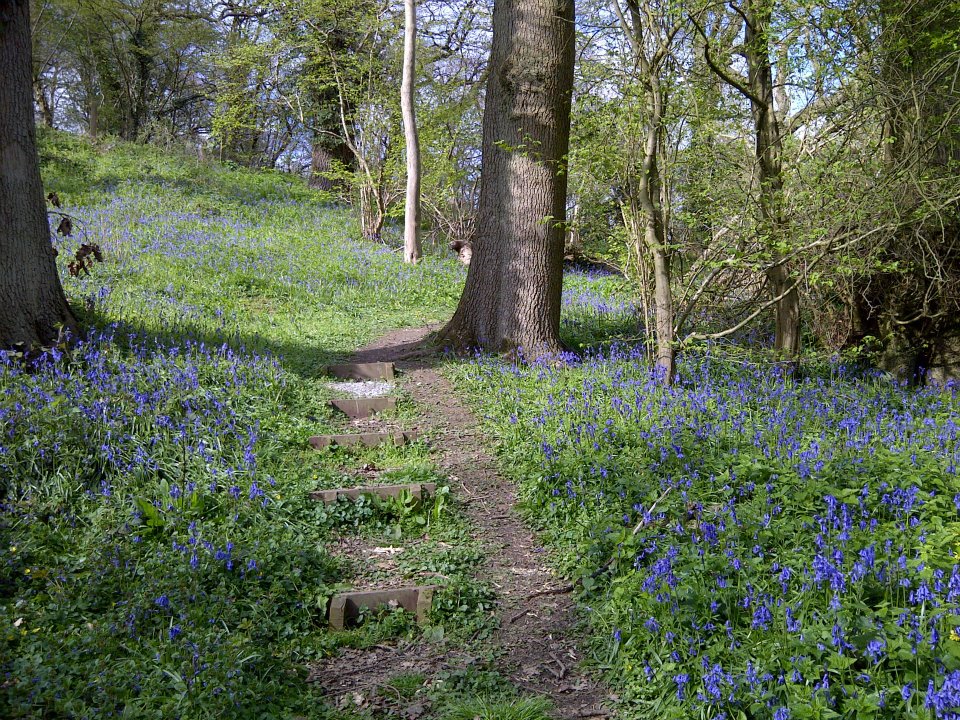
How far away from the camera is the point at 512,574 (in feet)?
14.8

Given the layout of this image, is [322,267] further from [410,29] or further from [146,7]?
[146,7]

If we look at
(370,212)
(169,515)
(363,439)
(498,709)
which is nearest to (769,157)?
(363,439)

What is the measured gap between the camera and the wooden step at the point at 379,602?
399 cm

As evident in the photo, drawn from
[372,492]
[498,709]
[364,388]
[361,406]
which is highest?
[364,388]

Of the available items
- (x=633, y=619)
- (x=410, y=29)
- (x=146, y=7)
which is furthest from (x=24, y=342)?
(x=146, y=7)

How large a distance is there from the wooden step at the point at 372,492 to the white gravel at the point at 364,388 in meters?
2.14

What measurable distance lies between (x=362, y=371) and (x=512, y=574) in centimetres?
385

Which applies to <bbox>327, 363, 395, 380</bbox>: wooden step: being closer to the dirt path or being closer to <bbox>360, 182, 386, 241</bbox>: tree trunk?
the dirt path

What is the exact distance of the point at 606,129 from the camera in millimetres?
7207

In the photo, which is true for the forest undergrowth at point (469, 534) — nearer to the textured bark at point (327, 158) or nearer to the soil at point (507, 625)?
the soil at point (507, 625)

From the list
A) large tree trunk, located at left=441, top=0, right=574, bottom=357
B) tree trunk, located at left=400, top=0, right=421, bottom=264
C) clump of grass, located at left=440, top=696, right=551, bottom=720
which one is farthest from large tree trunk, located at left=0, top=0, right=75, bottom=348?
tree trunk, located at left=400, top=0, right=421, bottom=264

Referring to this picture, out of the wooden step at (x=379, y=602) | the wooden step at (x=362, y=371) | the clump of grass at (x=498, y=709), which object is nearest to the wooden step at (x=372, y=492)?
the wooden step at (x=379, y=602)

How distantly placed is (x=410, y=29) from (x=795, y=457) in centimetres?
1197

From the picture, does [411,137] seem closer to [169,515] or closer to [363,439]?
[363,439]
